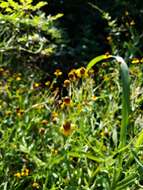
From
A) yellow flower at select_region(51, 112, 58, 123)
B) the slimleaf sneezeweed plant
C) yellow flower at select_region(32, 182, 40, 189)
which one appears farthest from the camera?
yellow flower at select_region(51, 112, 58, 123)

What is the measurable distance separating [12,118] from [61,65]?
1254 mm

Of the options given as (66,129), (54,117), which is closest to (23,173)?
(54,117)

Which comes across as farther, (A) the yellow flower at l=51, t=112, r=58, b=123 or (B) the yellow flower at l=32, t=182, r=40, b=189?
(A) the yellow flower at l=51, t=112, r=58, b=123

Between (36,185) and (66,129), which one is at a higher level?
(66,129)

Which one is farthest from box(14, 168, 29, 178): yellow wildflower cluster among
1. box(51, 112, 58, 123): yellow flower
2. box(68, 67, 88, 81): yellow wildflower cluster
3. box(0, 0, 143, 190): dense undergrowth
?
box(68, 67, 88, 81): yellow wildflower cluster

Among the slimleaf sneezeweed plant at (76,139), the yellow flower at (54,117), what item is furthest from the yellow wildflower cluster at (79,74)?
the yellow flower at (54,117)

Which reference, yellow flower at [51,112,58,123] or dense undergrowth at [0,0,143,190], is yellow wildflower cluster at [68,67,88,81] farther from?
yellow flower at [51,112,58,123]

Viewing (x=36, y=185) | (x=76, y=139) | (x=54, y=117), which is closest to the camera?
(x=76, y=139)

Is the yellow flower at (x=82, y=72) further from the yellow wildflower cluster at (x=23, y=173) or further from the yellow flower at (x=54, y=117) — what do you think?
the yellow wildflower cluster at (x=23, y=173)

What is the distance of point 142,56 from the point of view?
434 cm

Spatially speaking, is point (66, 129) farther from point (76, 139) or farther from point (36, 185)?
point (36, 185)

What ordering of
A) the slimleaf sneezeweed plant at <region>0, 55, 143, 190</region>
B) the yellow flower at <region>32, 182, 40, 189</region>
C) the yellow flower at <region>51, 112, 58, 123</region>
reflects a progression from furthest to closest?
the yellow flower at <region>51, 112, 58, 123</region>
the yellow flower at <region>32, 182, 40, 189</region>
the slimleaf sneezeweed plant at <region>0, 55, 143, 190</region>

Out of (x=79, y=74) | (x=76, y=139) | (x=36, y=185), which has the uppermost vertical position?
(x=79, y=74)

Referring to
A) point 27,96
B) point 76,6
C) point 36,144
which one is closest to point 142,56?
point 76,6
